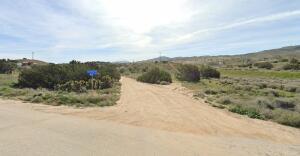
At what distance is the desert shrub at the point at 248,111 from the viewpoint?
1800 centimetres

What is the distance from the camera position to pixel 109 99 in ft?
74.8

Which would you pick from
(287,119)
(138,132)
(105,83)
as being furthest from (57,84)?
(287,119)

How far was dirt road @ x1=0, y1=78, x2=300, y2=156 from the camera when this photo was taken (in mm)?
9883

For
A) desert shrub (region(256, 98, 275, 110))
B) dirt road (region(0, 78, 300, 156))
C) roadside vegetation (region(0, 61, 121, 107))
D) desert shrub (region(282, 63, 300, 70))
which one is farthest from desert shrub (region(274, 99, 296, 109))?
desert shrub (region(282, 63, 300, 70))

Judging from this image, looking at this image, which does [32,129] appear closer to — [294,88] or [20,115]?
[20,115]

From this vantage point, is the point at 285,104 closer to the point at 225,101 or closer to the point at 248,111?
the point at 225,101

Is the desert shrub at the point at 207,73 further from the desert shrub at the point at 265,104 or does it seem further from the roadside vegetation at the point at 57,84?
the desert shrub at the point at 265,104

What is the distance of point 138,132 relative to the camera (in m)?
12.6

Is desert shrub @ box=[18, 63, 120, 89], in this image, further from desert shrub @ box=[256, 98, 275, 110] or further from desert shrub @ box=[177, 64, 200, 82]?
desert shrub @ box=[177, 64, 200, 82]

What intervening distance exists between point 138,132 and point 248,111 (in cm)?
841

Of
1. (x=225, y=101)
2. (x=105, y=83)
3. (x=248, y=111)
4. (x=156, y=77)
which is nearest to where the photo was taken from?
(x=248, y=111)

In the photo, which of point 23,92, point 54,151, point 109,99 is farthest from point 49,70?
point 54,151

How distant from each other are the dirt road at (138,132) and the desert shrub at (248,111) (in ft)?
2.33

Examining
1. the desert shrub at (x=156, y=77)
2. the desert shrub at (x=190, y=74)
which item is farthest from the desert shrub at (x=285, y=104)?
the desert shrub at (x=190, y=74)
